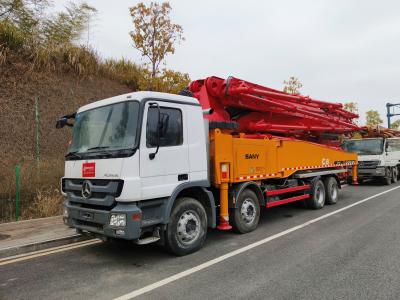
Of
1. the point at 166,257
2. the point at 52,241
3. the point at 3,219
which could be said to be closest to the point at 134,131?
the point at 166,257

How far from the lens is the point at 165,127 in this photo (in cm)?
531

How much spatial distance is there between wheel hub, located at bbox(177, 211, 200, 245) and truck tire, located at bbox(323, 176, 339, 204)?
19.5 ft

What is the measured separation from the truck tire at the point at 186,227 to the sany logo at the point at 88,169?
1.38 m

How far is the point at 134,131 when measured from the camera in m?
4.98

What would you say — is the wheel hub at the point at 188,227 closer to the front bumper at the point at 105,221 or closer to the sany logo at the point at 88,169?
the front bumper at the point at 105,221

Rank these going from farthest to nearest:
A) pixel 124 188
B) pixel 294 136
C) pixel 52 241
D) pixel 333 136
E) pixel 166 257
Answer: pixel 333 136 → pixel 294 136 → pixel 52 241 → pixel 166 257 → pixel 124 188

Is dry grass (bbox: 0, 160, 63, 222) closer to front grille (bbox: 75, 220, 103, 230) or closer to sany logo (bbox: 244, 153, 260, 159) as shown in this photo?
front grille (bbox: 75, 220, 103, 230)

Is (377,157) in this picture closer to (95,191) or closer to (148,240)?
(148,240)

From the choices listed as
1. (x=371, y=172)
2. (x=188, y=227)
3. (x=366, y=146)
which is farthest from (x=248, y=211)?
(x=366, y=146)

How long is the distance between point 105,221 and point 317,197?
672cm

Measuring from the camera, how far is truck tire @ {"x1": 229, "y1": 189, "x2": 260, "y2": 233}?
22.1 feet

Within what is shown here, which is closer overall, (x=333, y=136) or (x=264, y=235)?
(x=264, y=235)

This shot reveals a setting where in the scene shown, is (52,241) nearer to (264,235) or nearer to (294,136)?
(264,235)

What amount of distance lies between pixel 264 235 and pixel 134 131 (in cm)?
347
